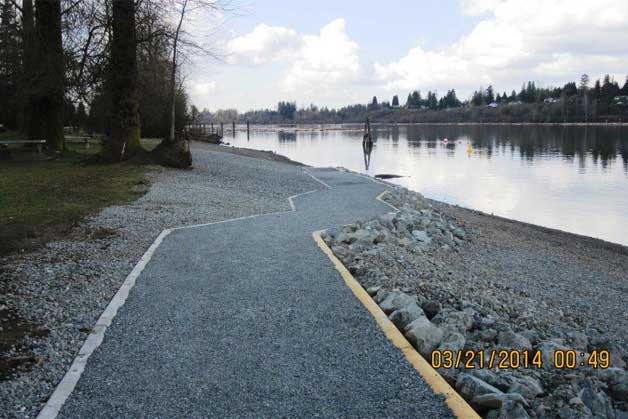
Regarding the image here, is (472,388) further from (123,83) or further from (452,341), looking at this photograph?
(123,83)

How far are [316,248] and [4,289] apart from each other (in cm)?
457

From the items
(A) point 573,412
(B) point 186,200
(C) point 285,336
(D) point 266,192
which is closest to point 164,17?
(D) point 266,192

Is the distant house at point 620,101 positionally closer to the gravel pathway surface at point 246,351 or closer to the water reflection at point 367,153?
the water reflection at point 367,153

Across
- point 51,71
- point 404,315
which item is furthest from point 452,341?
point 51,71

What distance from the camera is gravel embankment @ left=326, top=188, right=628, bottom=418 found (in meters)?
4.87

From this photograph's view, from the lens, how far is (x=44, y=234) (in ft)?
32.2

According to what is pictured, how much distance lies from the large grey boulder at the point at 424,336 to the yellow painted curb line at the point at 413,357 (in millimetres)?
131

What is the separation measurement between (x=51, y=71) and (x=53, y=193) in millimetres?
9780

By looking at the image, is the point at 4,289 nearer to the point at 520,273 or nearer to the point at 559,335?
the point at 559,335

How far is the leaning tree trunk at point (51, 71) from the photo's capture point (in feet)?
73.3

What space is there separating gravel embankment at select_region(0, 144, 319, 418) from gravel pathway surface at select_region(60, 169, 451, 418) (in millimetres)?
343

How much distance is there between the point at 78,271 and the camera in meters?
7.79

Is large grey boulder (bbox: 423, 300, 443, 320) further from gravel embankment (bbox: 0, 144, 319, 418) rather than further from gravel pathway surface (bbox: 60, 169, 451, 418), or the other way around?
gravel embankment (bbox: 0, 144, 319, 418)

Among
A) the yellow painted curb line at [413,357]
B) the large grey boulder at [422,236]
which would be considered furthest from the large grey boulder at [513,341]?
the large grey boulder at [422,236]
